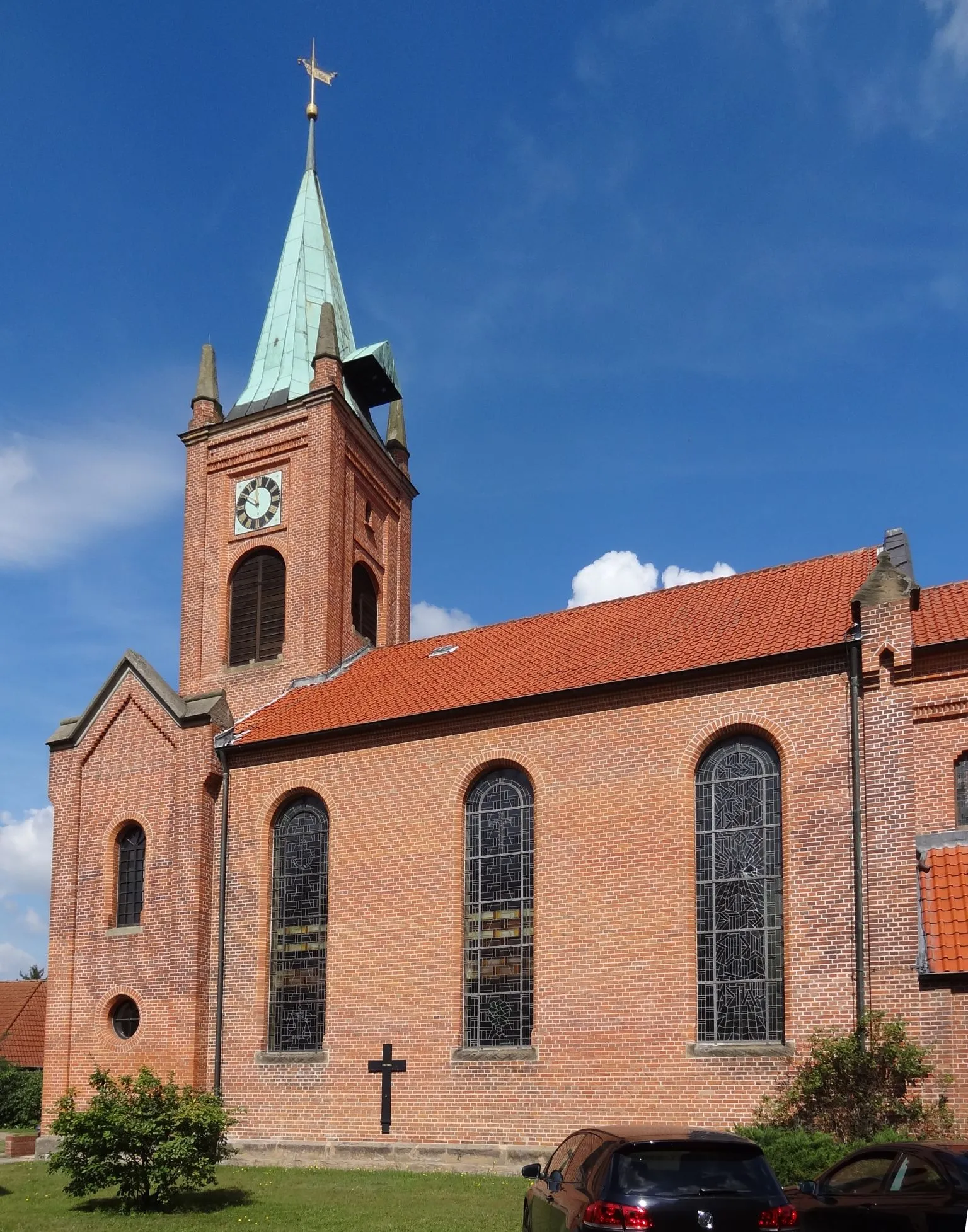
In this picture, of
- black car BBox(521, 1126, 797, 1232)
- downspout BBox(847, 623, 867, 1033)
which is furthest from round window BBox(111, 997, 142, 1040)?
black car BBox(521, 1126, 797, 1232)

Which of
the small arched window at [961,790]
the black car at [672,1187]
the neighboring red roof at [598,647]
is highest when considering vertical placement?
the neighboring red roof at [598,647]

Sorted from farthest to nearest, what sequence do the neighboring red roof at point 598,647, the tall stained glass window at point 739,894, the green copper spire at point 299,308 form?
the green copper spire at point 299,308, the neighboring red roof at point 598,647, the tall stained glass window at point 739,894

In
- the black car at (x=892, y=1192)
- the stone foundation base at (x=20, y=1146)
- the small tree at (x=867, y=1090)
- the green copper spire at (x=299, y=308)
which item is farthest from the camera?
the green copper spire at (x=299, y=308)

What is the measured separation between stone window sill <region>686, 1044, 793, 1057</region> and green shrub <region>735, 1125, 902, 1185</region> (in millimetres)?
2050

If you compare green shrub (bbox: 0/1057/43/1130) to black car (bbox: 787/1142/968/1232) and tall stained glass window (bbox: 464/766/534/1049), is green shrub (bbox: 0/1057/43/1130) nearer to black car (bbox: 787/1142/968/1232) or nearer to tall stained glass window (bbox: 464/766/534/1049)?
tall stained glass window (bbox: 464/766/534/1049)

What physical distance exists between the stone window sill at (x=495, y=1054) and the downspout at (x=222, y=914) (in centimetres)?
501

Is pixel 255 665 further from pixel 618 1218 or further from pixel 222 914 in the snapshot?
pixel 618 1218

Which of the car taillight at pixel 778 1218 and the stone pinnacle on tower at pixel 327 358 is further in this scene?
the stone pinnacle on tower at pixel 327 358

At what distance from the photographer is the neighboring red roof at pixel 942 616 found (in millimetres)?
18172

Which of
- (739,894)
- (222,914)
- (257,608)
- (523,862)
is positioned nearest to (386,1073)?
(523,862)

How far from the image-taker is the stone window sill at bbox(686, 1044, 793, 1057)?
17453 millimetres

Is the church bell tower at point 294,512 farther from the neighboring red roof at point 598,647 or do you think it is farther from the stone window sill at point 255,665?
the neighboring red roof at point 598,647

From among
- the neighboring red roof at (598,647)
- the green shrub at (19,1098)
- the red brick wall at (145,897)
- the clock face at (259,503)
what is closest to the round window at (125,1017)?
the red brick wall at (145,897)

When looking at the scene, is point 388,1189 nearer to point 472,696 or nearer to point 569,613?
point 472,696
